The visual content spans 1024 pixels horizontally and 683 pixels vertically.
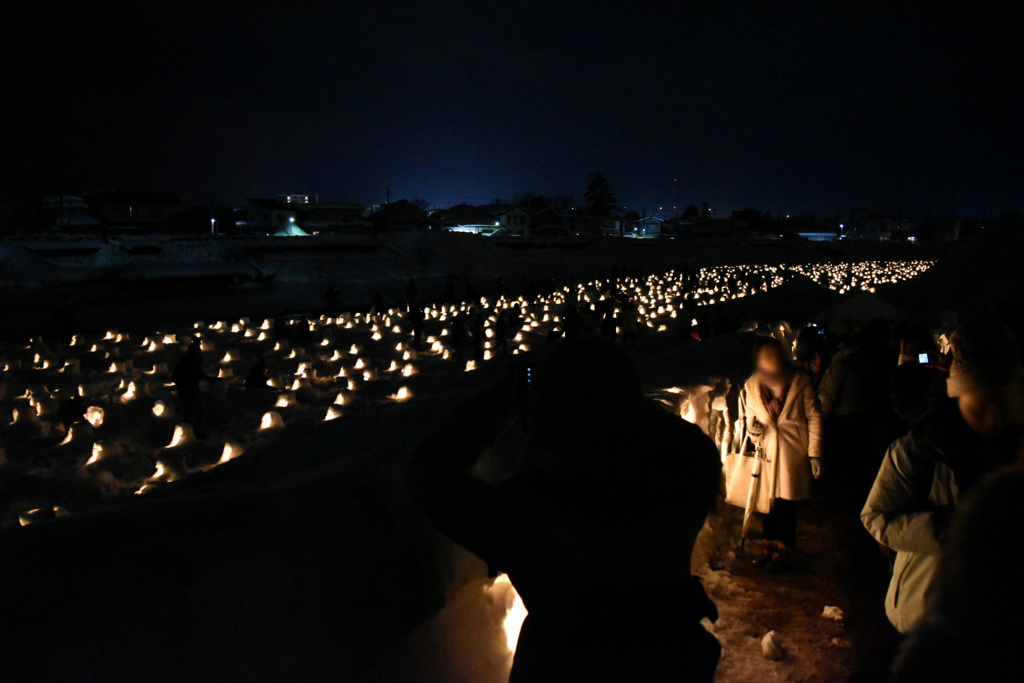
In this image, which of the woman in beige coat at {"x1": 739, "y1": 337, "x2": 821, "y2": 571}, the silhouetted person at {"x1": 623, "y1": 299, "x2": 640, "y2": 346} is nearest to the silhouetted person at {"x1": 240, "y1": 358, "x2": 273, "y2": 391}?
the silhouetted person at {"x1": 623, "y1": 299, "x2": 640, "y2": 346}

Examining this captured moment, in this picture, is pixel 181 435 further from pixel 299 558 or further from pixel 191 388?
pixel 299 558

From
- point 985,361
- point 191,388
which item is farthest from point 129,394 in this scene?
point 985,361

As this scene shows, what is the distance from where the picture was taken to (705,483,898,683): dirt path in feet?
10.7

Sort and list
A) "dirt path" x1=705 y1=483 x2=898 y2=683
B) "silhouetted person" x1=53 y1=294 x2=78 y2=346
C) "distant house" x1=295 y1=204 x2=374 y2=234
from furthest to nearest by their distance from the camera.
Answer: "distant house" x1=295 y1=204 x2=374 y2=234 → "silhouetted person" x1=53 y1=294 x2=78 y2=346 → "dirt path" x1=705 y1=483 x2=898 y2=683

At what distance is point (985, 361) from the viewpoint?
2301mm

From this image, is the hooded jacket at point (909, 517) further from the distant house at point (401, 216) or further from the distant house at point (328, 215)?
the distant house at point (401, 216)

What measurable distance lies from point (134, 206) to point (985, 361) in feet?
184

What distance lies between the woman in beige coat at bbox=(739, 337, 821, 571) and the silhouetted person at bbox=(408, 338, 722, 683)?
2901 mm

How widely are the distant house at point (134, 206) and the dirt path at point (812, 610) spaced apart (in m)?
49.8

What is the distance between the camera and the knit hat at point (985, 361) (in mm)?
2242

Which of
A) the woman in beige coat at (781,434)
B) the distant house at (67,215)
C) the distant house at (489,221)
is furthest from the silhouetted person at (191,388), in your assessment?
the distant house at (489,221)

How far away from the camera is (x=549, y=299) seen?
83.9ft

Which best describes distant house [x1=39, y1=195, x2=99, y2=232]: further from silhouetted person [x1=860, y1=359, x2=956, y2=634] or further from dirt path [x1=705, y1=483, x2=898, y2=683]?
Result: silhouetted person [x1=860, y1=359, x2=956, y2=634]

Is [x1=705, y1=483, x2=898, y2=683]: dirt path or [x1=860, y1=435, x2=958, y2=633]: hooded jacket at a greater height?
[x1=860, y1=435, x2=958, y2=633]: hooded jacket
